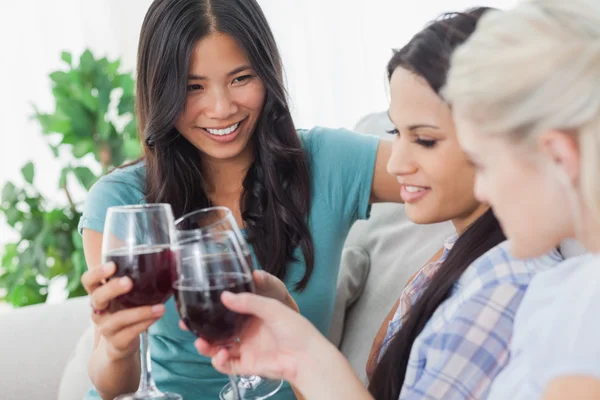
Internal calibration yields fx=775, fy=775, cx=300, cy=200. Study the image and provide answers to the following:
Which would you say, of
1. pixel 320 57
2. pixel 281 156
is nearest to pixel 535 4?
pixel 281 156

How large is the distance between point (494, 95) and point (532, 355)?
0.33 meters

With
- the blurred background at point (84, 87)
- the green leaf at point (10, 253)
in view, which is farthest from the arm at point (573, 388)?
the green leaf at point (10, 253)

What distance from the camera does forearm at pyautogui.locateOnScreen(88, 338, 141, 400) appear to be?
5.54 ft

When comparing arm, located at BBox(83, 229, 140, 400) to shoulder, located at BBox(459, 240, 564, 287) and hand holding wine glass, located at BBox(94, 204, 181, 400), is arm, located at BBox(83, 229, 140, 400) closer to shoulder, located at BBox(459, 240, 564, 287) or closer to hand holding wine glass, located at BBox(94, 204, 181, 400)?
hand holding wine glass, located at BBox(94, 204, 181, 400)

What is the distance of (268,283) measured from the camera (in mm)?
1473

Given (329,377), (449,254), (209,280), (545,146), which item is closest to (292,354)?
(329,377)

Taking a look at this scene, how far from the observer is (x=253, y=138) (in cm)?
218

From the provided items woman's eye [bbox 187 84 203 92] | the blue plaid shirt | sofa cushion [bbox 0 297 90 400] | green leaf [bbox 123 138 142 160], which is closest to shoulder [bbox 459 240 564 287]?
the blue plaid shirt

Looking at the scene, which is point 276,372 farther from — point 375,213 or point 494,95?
point 375,213

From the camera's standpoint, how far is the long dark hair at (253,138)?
1.91 metres

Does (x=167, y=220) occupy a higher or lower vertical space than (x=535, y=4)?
lower

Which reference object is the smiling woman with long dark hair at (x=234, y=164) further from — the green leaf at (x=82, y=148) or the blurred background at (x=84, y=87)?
the green leaf at (x=82, y=148)

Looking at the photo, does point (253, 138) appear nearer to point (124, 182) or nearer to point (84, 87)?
point (124, 182)

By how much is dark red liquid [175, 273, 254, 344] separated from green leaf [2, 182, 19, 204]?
286cm
